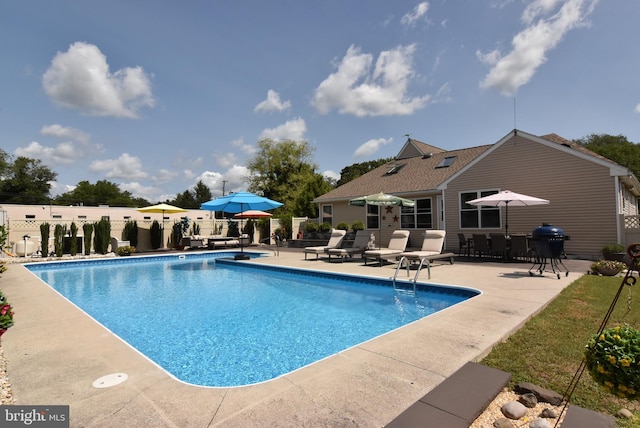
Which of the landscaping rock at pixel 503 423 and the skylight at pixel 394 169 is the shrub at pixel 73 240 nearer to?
the skylight at pixel 394 169

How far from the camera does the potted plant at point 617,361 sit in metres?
1.72

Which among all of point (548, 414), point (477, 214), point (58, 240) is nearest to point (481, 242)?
point (477, 214)

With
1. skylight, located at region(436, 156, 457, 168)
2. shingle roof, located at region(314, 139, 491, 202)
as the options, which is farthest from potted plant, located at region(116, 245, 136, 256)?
skylight, located at region(436, 156, 457, 168)

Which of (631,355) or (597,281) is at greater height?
(631,355)

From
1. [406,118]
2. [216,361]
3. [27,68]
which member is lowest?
[216,361]

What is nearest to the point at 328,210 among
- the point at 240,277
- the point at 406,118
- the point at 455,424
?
the point at 406,118

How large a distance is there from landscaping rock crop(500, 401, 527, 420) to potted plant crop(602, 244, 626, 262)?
10.8 metres

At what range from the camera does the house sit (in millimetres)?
11219

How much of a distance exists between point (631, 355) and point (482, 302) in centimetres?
423

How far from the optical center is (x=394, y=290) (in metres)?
8.16

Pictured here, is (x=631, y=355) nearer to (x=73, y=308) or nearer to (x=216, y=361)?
(x=216, y=361)

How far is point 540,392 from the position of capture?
265 centimetres

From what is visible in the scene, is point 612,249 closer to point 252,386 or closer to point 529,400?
point 529,400

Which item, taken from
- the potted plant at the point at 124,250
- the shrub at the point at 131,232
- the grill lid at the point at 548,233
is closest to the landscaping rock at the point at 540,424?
the grill lid at the point at 548,233
